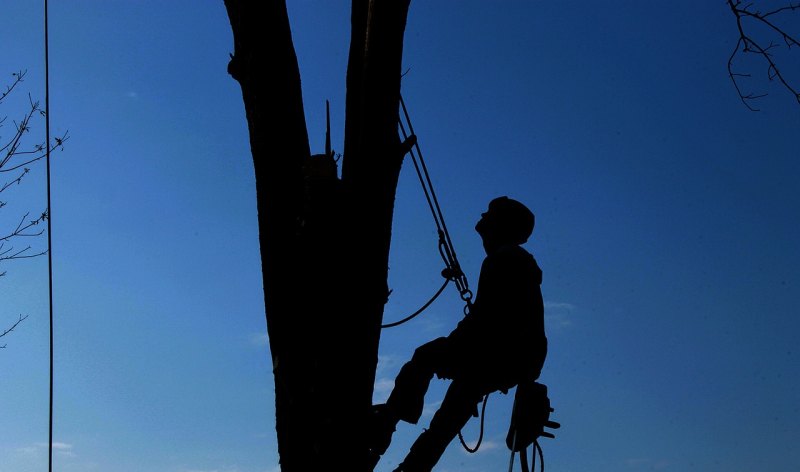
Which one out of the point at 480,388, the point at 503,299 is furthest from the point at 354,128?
the point at 480,388

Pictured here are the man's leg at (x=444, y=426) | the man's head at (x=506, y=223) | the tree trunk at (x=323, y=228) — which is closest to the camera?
the tree trunk at (x=323, y=228)

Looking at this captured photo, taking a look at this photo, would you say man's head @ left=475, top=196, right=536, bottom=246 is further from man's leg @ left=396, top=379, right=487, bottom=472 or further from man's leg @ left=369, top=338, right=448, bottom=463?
man's leg @ left=396, top=379, right=487, bottom=472

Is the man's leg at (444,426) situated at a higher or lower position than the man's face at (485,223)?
lower

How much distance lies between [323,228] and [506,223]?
1318mm

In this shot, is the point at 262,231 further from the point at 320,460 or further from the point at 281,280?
the point at 320,460

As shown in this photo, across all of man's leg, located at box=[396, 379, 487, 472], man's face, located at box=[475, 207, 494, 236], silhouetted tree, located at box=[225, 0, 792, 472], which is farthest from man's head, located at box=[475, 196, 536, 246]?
silhouetted tree, located at box=[225, 0, 792, 472]

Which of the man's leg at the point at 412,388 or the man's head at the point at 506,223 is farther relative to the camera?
the man's head at the point at 506,223

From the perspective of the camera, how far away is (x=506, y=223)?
3.87m

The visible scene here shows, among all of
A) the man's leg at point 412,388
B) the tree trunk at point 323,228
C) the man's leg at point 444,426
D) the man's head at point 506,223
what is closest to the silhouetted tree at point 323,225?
the tree trunk at point 323,228

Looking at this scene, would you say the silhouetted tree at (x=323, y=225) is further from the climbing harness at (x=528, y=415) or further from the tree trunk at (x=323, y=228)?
the climbing harness at (x=528, y=415)

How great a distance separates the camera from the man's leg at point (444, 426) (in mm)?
3367

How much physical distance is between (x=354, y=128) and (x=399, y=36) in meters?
0.40

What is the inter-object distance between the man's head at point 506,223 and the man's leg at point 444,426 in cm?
79

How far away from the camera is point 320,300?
2779 millimetres
